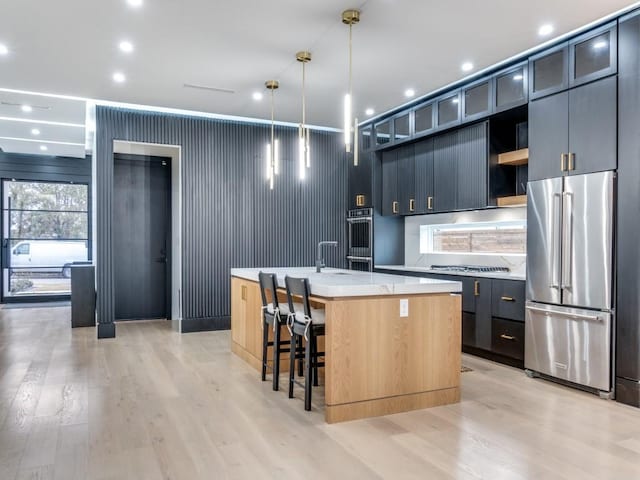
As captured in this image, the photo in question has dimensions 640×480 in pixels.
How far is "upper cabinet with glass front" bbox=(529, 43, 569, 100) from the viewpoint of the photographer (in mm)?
4133

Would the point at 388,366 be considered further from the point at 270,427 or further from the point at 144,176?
the point at 144,176

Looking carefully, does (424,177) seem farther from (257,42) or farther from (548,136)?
(257,42)

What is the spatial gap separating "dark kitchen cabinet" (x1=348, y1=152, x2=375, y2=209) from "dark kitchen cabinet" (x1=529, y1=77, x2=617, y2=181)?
9.06 ft

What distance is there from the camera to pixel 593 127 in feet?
12.7

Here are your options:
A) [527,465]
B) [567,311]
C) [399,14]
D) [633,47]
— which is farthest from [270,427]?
[633,47]

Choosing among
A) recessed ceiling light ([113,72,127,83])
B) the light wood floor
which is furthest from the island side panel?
recessed ceiling light ([113,72,127,83])

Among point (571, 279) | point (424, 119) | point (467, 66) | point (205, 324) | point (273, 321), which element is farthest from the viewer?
point (205, 324)

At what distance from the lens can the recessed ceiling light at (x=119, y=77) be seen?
4.93 m

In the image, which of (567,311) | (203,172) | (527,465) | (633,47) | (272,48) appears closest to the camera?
(527,465)

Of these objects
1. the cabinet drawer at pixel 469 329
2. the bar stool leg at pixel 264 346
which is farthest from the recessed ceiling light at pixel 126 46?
the cabinet drawer at pixel 469 329

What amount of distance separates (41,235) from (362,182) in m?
6.52

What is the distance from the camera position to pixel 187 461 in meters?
2.63

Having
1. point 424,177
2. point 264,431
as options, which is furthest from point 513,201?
point 264,431

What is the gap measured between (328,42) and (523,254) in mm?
2936
